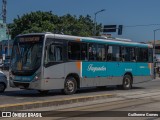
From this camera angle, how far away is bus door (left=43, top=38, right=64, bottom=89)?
17906 millimetres

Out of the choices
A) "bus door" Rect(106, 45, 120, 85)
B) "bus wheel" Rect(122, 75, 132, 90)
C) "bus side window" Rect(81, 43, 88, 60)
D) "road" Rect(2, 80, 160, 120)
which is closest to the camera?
"road" Rect(2, 80, 160, 120)

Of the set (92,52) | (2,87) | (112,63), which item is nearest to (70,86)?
(92,52)

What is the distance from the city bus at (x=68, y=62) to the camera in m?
17.9

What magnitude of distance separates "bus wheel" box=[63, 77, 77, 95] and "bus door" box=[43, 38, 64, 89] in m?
0.40

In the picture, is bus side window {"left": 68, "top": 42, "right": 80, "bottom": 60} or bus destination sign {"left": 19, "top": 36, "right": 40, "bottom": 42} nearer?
bus destination sign {"left": 19, "top": 36, "right": 40, "bottom": 42}

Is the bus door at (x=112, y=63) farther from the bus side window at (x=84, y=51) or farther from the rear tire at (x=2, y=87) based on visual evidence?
the rear tire at (x=2, y=87)

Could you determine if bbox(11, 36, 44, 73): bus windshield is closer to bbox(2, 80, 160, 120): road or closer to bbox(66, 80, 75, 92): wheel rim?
bbox(66, 80, 75, 92): wheel rim

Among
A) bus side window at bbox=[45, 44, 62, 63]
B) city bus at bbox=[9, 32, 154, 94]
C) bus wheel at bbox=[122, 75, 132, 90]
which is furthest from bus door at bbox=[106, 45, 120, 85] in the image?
bus side window at bbox=[45, 44, 62, 63]

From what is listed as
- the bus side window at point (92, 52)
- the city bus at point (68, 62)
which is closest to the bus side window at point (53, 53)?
the city bus at point (68, 62)

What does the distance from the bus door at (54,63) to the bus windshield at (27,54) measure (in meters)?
0.35

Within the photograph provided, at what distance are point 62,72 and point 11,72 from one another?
7.47 ft

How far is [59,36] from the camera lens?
1864cm

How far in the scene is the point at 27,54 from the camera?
18.2m

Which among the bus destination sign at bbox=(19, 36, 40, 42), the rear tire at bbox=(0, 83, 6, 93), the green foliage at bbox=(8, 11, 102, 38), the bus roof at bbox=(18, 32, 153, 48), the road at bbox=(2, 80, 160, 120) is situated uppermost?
the green foliage at bbox=(8, 11, 102, 38)
